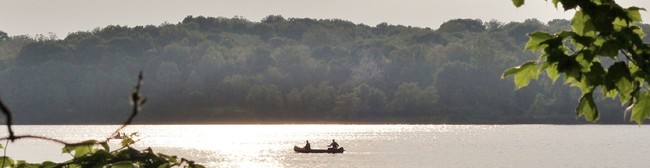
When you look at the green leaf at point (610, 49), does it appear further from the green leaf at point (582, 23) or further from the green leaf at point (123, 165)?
the green leaf at point (123, 165)

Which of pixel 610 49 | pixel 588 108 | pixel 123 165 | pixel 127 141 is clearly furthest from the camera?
pixel 127 141

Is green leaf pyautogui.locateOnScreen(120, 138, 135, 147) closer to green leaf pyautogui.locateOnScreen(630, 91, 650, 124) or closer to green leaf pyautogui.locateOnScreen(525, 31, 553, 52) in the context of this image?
green leaf pyautogui.locateOnScreen(525, 31, 553, 52)

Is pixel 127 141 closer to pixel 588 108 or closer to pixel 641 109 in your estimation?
pixel 588 108

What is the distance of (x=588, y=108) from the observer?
4449mm

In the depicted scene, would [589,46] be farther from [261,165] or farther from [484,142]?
[484,142]

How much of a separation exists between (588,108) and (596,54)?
0.24 meters

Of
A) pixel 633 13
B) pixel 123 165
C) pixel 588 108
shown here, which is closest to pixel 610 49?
pixel 633 13

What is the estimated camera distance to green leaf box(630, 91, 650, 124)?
451 cm

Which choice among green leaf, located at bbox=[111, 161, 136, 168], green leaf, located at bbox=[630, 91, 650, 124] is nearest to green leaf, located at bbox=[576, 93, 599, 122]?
green leaf, located at bbox=[630, 91, 650, 124]

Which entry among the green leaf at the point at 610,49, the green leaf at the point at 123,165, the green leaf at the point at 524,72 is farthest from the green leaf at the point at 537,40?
the green leaf at the point at 123,165

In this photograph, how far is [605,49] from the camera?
4227 mm

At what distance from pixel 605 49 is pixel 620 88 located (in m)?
0.26

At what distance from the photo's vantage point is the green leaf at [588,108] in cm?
441

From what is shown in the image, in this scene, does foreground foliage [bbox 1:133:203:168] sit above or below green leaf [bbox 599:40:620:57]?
below
